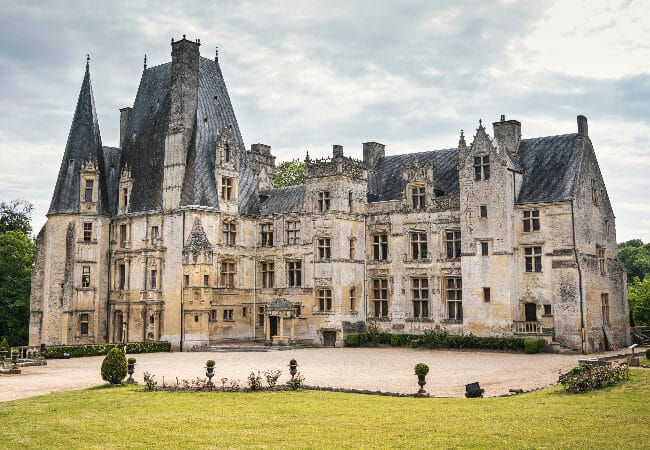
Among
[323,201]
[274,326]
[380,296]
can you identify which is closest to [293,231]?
[323,201]

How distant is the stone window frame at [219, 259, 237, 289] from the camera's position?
49031 millimetres

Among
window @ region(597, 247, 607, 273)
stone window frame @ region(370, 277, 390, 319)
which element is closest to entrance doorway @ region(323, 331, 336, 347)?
stone window frame @ region(370, 277, 390, 319)

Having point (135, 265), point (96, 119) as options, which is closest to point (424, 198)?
point (135, 265)

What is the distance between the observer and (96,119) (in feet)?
171

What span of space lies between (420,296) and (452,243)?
419cm

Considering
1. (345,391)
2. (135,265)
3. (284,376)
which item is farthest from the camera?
(135,265)

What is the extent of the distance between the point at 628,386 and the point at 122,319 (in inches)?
1420

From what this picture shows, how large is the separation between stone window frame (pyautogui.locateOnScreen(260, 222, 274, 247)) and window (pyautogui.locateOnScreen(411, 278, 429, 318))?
439 inches

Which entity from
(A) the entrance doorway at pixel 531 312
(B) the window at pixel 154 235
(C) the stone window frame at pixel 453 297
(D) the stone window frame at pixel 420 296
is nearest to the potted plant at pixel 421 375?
(A) the entrance doorway at pixel 531 312

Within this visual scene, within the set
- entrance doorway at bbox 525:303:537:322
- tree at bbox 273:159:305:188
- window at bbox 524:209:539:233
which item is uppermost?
tree at bbox 273:159:305:188

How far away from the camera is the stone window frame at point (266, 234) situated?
169 feet

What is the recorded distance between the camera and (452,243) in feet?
150

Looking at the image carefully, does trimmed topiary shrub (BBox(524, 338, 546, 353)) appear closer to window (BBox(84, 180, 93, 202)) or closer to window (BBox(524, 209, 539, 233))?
window (BBox(524, 209, 539, 233))

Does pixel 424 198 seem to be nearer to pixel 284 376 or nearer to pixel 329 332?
pixel 329 332
